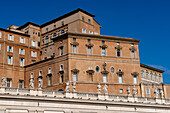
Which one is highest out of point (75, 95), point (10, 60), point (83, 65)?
point (10, 60)

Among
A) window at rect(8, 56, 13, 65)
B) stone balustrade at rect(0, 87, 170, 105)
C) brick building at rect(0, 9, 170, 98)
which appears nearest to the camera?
stone balustrade at rect(0, 87, 170, 105)

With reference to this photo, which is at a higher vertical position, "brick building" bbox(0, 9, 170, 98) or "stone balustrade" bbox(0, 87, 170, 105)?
"brick building" bbox(0, 9, 170, 98)

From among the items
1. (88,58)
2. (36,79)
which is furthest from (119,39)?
(36,79)

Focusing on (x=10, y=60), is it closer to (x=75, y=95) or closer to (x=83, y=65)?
(x=83, y=65)

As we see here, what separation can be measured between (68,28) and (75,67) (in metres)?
17.3

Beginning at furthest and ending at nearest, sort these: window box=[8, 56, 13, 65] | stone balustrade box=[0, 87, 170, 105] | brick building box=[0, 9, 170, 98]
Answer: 1. window box=[8, 56, 13, 65]
2. brick building box=[0, 9, 170, 98]
3. stone balustrade box=[0, 87, 170, 105]

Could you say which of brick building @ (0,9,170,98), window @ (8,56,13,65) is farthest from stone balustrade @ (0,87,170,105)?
window @ (8,56,13,65)

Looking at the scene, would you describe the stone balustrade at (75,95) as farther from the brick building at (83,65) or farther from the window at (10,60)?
the window at (10,60)

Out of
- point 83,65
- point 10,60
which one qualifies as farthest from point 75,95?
point 10,60

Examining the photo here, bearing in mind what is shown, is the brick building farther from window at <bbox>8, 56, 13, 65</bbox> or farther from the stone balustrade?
the stone balustrade

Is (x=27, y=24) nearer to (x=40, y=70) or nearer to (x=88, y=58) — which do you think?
(x=40, y=70)

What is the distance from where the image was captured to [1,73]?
226 ft

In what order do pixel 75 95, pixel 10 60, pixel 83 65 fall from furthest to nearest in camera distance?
pixel 10 60, pixel 83 65, pixel 75 95

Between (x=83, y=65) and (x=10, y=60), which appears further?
(x=10, y=60)
